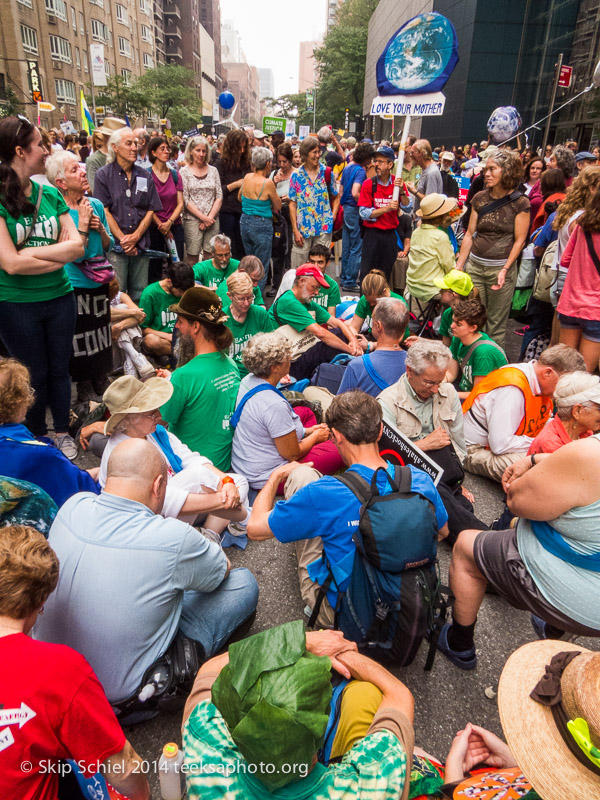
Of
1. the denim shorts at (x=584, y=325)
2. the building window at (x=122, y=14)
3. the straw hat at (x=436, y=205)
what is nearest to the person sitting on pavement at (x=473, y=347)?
the denim shorts at (x=584, y=325)

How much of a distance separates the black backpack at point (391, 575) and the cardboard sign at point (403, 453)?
0.43 m

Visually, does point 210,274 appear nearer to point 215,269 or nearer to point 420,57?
point 215,269

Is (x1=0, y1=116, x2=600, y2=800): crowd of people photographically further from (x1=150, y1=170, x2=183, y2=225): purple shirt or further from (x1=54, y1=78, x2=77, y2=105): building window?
(x1=54, y1=78, x2=77, y2=105): building window

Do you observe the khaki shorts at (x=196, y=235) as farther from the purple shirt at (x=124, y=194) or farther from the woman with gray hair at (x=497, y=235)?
the woman with gray hair at (x=497, y=235)

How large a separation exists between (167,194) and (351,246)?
3.27 m

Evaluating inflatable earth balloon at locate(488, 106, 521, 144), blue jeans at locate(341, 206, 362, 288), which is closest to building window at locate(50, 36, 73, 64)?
blue jeans at locate(341, 206, 362, 288)

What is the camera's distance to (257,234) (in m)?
7.00

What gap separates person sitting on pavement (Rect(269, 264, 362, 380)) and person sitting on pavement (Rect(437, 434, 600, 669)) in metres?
2.56

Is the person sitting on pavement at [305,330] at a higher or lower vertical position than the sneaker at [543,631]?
higher

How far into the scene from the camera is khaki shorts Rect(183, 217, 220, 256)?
705 cm

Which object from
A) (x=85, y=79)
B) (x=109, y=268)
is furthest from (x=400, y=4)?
(x=109, y=268)

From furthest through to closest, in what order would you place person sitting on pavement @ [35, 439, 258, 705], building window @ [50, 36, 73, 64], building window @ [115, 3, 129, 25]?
building window @ [115, 3, 129, 25] < building window @ [50, 36, 73, 64] < person sitting on pavement @ [35, 439, 258, 705]

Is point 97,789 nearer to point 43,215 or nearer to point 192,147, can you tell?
point 43,215

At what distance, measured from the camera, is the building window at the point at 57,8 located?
1655 inches
